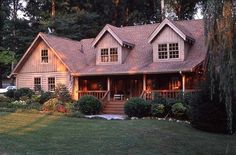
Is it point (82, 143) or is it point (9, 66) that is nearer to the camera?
point (82, 143)

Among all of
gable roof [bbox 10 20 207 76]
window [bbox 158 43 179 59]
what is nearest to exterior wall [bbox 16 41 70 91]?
gable roof [bbox 10 20 207 76]

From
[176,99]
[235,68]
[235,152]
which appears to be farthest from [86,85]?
[235,68]

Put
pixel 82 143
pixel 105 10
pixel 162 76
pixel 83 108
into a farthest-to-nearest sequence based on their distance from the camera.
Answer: pixel 105 10, pixel 162 76, pixel 83 108, pixel 82 143

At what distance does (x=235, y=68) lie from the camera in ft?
41.9

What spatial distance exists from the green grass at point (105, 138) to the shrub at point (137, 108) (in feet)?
12.4

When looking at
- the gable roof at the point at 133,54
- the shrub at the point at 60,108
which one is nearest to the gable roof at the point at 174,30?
the gable roof at the point at 133,54

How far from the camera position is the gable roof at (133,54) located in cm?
2822

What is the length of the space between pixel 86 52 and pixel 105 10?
17049mm

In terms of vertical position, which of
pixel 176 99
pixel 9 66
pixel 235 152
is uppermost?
pixel 9 66

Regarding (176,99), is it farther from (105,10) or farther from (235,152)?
(105,10)

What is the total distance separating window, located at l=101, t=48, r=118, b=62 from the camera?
31.4 m

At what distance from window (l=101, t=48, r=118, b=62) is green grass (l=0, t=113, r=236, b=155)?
11.0m

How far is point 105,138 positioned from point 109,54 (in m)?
16.0

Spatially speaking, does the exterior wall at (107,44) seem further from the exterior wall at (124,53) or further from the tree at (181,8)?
the tree at (181,8)
